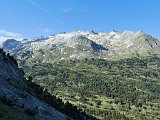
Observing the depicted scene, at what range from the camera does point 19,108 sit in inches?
1610

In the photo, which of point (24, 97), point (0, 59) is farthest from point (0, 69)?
point (24, 97)

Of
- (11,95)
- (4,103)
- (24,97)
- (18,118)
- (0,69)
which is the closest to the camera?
(18,118)

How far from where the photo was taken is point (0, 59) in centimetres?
8069

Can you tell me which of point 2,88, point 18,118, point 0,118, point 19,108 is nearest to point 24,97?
point 2,88

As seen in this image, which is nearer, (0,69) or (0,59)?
(0,69)

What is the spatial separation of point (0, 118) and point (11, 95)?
2096 centimetres

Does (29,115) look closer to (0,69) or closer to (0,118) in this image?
(0,118)

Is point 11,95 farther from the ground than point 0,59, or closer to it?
closer to it

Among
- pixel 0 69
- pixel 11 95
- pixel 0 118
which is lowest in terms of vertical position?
pixel 0 118

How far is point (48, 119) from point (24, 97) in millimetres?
8464

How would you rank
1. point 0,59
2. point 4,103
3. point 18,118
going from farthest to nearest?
point 0,59
point 4,103
point 18,118

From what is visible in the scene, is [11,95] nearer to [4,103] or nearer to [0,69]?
[4,103]

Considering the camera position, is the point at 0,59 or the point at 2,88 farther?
the point at 0,59

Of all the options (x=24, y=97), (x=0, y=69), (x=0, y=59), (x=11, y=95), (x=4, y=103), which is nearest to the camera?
(x=4, y=103)
